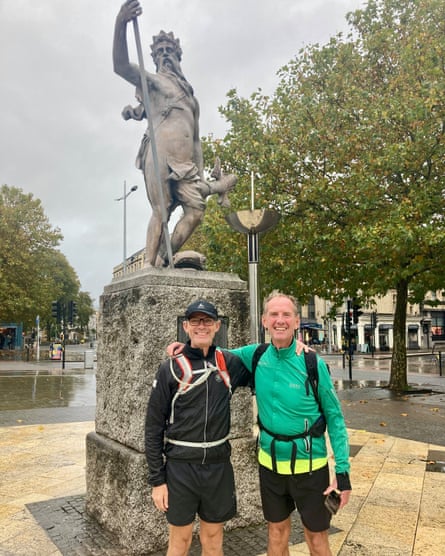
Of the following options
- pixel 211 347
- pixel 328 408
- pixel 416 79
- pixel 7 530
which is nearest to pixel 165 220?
pixel 211 347

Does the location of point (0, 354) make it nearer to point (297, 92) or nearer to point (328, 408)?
point (297, 92)

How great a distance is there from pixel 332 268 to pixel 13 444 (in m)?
9.42

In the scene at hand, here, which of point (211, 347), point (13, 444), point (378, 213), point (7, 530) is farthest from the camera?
point (378, 213)

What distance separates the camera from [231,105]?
15.6 meters

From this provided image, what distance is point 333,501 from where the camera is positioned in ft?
8.04

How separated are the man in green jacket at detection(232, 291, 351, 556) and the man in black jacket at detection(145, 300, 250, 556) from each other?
0.83 ft

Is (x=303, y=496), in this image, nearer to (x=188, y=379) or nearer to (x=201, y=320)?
(x=188, y=379)

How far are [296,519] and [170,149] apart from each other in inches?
139

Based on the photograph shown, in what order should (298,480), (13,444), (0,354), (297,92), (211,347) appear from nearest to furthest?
(298,480)
(211,347)
(13,444)
(297,92)
(0,354)

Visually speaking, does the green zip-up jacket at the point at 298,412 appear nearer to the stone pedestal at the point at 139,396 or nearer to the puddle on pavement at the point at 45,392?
the stone pedestal at the point at 139,396

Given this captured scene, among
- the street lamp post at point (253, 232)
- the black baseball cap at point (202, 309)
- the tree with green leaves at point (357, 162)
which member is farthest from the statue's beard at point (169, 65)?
the tree with green leaves at point (357, 162)

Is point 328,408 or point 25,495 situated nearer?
point 328,408

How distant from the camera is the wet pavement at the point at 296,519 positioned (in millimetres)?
3576

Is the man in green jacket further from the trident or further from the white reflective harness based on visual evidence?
the trident
